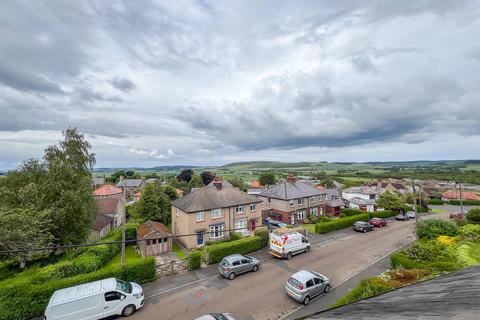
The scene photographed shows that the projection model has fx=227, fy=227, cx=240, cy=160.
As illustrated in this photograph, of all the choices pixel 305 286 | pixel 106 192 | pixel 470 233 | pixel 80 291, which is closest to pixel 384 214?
pixel 470 233

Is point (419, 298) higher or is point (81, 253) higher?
point (419, 298)

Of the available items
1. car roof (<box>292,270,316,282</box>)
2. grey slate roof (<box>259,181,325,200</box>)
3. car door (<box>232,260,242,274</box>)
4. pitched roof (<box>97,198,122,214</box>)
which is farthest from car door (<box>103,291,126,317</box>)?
pitched roof (<box>97,198,122,214</box>)

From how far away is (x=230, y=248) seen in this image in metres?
25.2

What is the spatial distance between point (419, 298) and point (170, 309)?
1619cm

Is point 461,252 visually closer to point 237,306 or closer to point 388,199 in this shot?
point 237,306

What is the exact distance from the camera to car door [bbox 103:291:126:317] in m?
14.8

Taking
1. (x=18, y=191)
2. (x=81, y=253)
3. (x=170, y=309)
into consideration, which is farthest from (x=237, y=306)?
(x=18, y=191)

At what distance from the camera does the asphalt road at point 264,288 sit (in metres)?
15.5

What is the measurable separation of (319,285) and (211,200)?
1894cm

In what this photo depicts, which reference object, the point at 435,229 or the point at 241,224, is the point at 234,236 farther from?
the point at 435,229

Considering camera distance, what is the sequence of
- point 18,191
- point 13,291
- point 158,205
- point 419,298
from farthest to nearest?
point 158,205 → point 18,191 → point 13,291 → point 419,298

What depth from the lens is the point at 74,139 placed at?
3156cm

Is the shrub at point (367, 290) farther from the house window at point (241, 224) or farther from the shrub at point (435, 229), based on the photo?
the house window at point (241, 224)

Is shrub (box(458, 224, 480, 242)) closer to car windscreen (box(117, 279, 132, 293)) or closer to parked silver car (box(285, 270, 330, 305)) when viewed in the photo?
parked silver car (box(285, 270, 330, 305))
